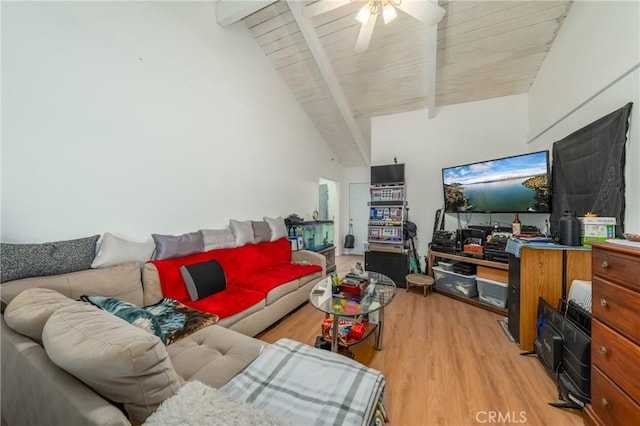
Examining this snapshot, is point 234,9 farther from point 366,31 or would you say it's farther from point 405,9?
point 405,9

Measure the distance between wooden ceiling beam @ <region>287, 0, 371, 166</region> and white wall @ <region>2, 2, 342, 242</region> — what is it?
33.8 inches

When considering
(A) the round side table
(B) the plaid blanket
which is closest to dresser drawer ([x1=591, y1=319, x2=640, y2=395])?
(B) the plaid blanket

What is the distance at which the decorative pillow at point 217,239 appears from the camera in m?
2.42

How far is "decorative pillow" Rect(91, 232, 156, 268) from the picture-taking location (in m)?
1.65

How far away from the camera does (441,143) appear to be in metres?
3.84

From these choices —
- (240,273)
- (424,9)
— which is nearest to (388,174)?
(424,9)

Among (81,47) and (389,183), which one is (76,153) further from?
A: (389,183)

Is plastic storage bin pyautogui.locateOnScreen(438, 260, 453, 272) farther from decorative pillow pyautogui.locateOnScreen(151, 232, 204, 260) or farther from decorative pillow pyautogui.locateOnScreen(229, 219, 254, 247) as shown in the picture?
decorative pillow pyautogui.locateOnScreen(151, 232, 204, 260)

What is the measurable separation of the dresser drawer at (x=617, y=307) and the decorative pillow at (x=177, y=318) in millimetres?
2188

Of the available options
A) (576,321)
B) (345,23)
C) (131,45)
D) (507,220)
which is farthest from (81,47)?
(507,220)

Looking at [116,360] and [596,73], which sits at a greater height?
[596,73]

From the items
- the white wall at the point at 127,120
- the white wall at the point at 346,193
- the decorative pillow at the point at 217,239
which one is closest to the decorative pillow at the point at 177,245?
the decorative pillow at the point at 217,239

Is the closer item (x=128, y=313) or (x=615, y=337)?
(x=615, y=337)

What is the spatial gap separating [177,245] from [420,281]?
2.98 metres
